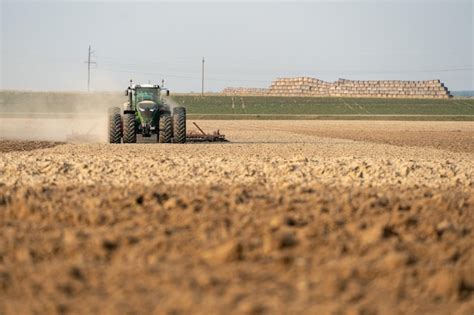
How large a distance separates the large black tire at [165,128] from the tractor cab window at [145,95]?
2.52 ft

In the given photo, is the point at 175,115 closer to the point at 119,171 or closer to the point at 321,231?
the point at 119,171

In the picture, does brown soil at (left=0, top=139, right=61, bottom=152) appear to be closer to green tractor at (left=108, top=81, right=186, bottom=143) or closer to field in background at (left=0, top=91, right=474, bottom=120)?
green tractor at (left=108, top=81, right=186, bottom=143)

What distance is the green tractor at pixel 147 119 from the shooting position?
29219 millimetres

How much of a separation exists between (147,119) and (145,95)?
2.76 ft

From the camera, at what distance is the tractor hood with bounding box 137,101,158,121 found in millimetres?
29219

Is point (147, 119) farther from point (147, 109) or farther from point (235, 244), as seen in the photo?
point (235, 244)

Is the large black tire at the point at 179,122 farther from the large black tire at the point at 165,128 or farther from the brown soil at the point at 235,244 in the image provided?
the brown soil at the point at 235,244

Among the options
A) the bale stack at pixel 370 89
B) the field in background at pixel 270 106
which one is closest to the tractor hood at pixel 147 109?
the field in background at pixel 270 106

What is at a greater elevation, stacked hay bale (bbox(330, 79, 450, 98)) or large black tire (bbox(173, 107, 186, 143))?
stacked hay bale (bbox(330, 79, 450, 98))

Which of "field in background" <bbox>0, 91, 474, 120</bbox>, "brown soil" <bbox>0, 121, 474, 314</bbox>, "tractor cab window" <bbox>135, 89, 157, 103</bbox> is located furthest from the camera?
"field in background" <bbox>0, 91, 474, 120</bbox>

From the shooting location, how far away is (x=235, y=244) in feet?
29.8

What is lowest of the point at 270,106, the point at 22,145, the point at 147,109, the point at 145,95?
the point at 22,145

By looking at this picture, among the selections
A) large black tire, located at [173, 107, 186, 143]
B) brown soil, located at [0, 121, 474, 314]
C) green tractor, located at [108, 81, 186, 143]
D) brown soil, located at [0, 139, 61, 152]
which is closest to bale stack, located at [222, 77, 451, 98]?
brown soil, located at [0, 139, 61, 152]

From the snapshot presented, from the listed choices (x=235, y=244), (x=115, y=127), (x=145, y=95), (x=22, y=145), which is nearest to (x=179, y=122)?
(x=145, y=95)
